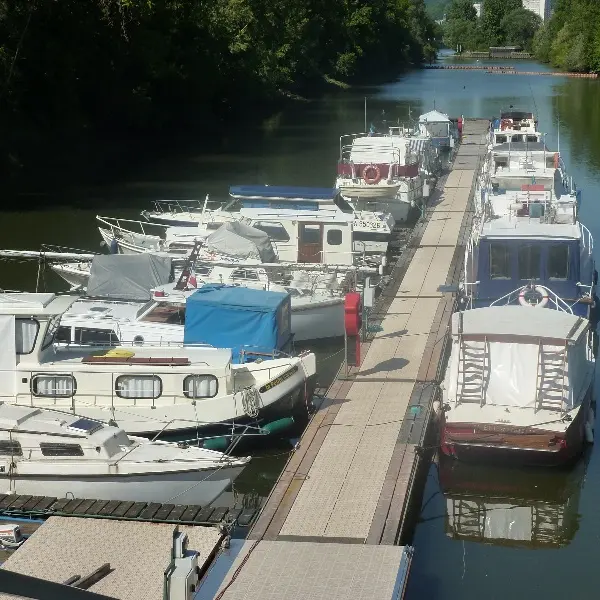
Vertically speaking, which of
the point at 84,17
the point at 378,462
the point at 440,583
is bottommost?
the point at 440,583

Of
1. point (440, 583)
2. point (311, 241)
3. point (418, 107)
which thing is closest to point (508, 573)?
point (440, 583)

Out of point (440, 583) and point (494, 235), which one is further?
point (494, 235)

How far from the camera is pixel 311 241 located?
31094 mm

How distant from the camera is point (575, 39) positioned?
454 feet

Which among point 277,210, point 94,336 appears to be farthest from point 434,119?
point 94,336

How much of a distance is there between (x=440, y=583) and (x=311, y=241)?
1569 cm

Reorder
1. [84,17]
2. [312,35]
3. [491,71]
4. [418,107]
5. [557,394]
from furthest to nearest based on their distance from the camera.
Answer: [491,71] → [312,35] → [418,107] → [84,17] → [557,394]

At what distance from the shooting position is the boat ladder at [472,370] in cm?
2008

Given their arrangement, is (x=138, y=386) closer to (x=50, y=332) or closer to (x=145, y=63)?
(x=50, y=332)

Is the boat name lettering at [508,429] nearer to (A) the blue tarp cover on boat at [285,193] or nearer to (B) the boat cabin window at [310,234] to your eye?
(B) the boat cabin window at [310,234]

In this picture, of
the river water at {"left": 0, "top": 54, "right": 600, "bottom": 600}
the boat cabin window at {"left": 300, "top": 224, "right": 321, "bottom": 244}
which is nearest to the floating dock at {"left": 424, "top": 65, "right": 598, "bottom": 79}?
the river water at {"left": 0, "top": 54, "right": 600, "bottom": 600}

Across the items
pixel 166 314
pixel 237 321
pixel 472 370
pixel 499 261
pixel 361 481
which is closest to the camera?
pixel 361 481

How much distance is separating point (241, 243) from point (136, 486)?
12364mm

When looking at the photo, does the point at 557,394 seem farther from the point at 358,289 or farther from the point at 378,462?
the point at 358,289
